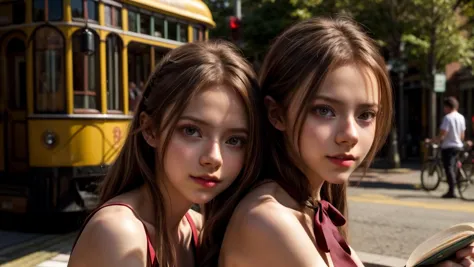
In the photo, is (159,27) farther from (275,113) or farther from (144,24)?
(275,113)

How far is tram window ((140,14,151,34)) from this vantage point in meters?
7.85

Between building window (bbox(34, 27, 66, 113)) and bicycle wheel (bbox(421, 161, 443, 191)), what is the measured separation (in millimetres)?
7937

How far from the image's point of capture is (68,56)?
7.05 m

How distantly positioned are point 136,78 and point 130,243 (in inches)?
265

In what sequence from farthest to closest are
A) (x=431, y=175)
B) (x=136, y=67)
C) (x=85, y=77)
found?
1. (x=431, y=175)
2. (x=136, y=67)
3. (x=85, y=77)

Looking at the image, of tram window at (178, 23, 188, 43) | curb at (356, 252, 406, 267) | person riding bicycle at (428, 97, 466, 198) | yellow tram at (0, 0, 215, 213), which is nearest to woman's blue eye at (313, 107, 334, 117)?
curb at (356, 252, 406, 267)

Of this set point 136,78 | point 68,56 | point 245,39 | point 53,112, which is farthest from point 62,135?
point 245,39

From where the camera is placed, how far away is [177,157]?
1647 mm

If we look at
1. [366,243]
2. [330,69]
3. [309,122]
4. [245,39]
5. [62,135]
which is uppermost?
[245,39]

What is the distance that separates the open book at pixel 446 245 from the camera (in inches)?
56.6

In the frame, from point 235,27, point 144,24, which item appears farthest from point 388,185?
point 144,24

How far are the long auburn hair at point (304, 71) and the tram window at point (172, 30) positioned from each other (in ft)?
22.3

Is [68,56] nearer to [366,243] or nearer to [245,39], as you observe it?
[366,243]

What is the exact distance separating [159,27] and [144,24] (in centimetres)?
32
